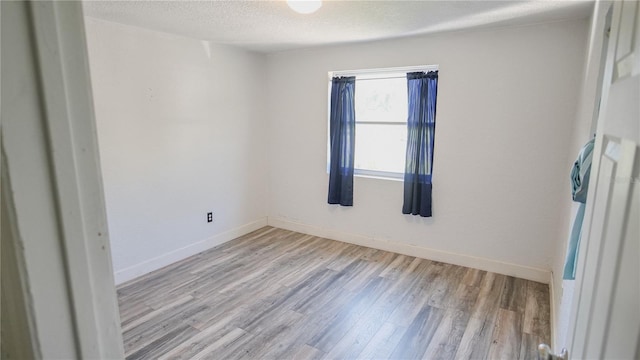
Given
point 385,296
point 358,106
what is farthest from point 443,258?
point 358,106

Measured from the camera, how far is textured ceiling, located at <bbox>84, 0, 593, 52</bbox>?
2.38m

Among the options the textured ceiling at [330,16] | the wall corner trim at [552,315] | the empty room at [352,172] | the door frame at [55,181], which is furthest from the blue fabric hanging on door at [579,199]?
the door frame at [55,181]

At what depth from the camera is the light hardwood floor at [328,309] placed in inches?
89.0

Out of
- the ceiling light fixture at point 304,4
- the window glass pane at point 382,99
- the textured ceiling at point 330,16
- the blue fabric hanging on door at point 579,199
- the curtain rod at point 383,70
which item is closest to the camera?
the blue fabric hanging on door at point 579,199

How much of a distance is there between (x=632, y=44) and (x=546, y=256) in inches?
121

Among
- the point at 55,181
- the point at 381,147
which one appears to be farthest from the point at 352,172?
the point at 55,181

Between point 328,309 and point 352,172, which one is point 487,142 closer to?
point 352,172

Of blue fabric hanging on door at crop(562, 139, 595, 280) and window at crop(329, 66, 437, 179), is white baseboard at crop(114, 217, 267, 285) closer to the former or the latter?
window at crop(329, 66, 437, 179)

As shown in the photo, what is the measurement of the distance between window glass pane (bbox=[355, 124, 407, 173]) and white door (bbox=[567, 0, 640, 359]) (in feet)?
9.95

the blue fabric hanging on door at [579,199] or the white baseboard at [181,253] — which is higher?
the blue fabric hanging on door at [579,199]

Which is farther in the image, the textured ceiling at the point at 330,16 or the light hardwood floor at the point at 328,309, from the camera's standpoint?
the textured ceiling at the point at 330,16

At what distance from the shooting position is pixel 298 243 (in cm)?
413

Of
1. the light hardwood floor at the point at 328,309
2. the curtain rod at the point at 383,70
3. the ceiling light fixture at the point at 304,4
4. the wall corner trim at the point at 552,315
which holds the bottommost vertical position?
the light hardwood floor at the point at 328,309

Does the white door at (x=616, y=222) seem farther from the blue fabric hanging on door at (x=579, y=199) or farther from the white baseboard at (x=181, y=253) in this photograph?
the white baseboard at (x=181, y=253)
